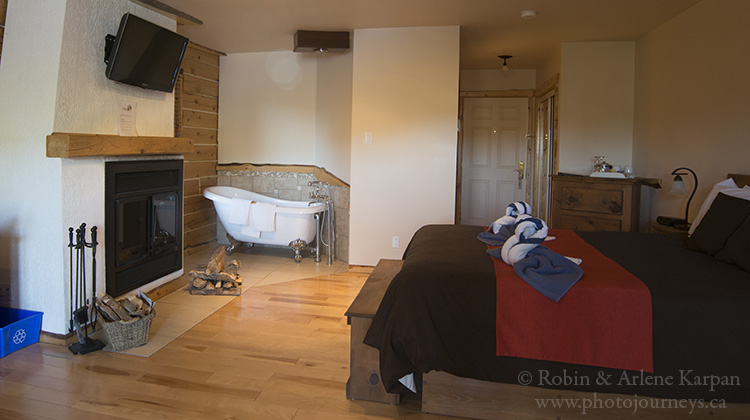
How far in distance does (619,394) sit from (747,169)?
6.84 ft

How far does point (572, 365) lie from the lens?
2.05 metres

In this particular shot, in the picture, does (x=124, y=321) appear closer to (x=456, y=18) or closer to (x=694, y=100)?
(x=456, y=18)

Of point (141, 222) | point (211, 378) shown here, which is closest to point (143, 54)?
point (141, 222)

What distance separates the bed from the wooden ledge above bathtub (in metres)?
2.03

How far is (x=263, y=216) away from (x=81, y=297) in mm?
2287

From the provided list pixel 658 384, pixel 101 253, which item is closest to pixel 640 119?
pixel 658 384

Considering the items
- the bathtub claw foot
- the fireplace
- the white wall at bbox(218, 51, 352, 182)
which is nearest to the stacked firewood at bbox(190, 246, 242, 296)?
the fireplace

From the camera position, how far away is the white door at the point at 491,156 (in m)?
6.76

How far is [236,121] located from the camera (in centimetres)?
620

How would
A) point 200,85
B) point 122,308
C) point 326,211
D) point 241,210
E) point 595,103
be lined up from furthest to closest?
point 200,85 < point 326,211 < point 241,210 < point 595,103 < point 122,308

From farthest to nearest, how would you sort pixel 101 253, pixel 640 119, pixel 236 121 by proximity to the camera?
1. pixel 236 121
2. pixel 640 119
3. pixel 101 253

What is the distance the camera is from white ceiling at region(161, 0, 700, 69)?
397 cm

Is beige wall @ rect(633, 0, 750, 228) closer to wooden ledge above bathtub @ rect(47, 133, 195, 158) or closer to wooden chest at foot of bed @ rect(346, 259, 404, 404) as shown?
wooden chest at foot of bed @ rect(346, 259, 404, 404)

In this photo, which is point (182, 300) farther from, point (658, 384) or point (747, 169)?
point (747, 169)
